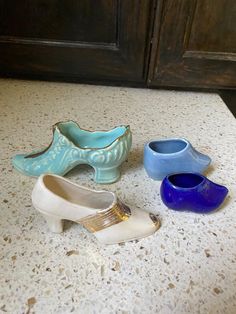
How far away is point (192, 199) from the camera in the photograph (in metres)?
0.65

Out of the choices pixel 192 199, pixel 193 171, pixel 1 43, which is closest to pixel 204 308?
pixel 192 199

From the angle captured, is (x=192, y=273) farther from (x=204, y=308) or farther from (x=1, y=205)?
(x=1, y=205)

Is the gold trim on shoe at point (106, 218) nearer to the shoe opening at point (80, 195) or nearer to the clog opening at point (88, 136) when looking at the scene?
the shoe opening at point (80, 195)

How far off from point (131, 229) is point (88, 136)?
0.90 feet

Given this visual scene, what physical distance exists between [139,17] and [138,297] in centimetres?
85

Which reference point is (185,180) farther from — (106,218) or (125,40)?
(125,40)

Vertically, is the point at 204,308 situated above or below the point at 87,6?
below

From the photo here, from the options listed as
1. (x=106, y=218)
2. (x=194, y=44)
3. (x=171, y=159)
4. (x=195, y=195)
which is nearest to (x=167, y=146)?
(x=171, y=159)

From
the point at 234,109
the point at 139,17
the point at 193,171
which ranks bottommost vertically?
the point at 234,109

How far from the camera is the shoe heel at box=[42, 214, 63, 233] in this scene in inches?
23.5

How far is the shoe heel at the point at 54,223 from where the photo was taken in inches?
23.5

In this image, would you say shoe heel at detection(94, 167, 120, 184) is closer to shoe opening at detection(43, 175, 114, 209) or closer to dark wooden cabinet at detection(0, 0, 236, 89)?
shoe opening at detection(43, 175, 114, 209)

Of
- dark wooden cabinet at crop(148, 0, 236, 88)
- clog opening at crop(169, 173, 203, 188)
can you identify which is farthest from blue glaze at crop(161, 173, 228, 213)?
dark wooden cabinet at crop(148, 0, 236, 88)

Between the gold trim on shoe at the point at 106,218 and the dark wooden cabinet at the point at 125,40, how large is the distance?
2.21ft
